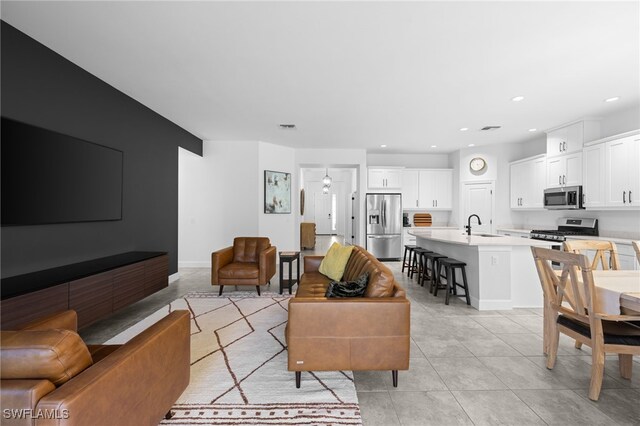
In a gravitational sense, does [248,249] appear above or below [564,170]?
below

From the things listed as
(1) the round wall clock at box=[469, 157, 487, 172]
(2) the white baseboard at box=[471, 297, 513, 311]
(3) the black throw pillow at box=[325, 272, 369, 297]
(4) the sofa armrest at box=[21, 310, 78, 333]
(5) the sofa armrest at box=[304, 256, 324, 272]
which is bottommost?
(2) the white baseboard at box=[471, 297, 513, 311]

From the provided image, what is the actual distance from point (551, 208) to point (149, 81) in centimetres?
679

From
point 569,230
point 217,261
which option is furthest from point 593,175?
point 217,261

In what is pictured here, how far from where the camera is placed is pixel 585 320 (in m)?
2.07

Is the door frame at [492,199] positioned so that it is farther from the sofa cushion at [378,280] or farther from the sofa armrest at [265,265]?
the sofa cushion at [378,280]

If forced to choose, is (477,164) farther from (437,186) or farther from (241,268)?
(241,268)

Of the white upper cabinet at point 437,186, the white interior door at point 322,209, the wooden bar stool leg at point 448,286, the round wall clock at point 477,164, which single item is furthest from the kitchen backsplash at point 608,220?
the white interior door at point 322,209

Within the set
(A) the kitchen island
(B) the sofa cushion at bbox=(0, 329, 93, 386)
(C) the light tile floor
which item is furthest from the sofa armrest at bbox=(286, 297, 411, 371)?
(A) the kitchen island

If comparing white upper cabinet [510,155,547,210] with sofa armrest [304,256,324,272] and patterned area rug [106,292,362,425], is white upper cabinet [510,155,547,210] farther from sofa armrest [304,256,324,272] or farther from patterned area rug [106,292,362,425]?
patterned area rug [106,292,362,425]

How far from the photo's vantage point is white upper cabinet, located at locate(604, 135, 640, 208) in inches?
160

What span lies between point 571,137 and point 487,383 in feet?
16.2

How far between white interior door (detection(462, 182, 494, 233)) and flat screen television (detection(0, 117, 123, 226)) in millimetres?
7056

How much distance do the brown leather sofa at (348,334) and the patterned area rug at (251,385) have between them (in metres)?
0.23

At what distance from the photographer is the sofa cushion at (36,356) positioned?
104 cm
